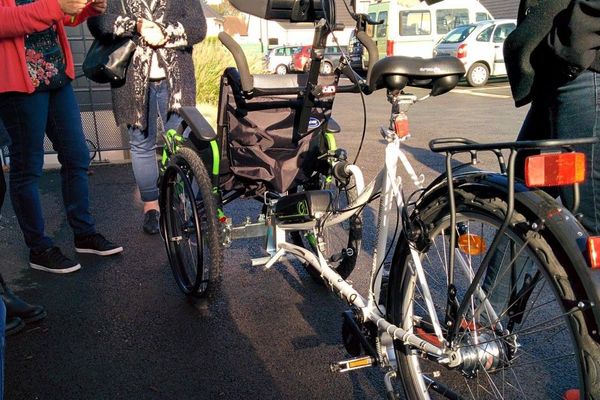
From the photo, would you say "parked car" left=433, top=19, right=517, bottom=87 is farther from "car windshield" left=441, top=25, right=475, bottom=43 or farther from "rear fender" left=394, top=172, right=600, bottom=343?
"rear fender" left=394, top=172, right=600, bottom=343

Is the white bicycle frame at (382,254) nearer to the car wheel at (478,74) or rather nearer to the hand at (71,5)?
the hand at (71,5)

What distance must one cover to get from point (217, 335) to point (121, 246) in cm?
170

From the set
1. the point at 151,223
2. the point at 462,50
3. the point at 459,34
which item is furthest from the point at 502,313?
the point at 459,34

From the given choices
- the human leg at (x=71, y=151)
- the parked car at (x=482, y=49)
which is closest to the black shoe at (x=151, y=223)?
the human leg at (x=71, y=151)

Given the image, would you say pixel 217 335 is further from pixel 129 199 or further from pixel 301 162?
pixel 129 199

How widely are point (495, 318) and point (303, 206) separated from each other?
124 cm

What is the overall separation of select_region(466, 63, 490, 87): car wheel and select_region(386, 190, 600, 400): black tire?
55.5 feet

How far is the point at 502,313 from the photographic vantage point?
1.95 meters

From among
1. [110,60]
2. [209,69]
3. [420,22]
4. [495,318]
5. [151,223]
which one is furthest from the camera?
[420,22]

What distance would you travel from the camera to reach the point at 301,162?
3.25 m

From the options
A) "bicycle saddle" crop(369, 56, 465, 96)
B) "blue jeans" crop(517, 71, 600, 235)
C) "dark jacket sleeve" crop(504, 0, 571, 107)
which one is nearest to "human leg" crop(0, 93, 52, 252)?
"bicycle saddle" crop(369, 56, 465, 96)

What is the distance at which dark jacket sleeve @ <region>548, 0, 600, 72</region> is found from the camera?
190 cm

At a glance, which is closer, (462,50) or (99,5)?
(99,5)

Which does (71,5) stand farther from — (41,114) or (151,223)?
(151,223)
